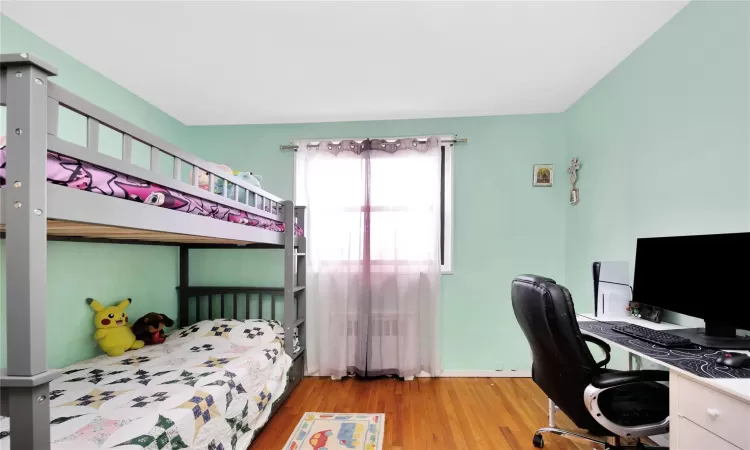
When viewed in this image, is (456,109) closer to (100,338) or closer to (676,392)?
(676,392)

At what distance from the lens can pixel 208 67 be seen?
2396 mm

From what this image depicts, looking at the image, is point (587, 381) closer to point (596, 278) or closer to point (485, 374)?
point (596, 278)

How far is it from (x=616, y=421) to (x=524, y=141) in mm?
2438

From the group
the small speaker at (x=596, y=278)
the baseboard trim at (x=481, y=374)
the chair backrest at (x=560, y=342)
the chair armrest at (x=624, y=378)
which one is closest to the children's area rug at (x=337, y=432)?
the baseboard trim at (x=481, y=374)

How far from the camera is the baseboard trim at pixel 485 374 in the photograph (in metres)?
3.23

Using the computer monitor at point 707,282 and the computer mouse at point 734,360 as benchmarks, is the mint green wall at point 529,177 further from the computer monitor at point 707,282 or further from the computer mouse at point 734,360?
the computer mouse at point 734,360

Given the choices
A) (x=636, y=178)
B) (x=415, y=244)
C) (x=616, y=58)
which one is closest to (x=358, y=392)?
(x=415, y=244)

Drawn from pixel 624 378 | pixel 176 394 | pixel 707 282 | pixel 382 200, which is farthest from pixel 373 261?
pixel 707 282

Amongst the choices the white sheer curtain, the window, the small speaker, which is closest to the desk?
the small speaker

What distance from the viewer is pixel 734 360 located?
1.22 m

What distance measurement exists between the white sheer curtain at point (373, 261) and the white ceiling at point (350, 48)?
60 cm

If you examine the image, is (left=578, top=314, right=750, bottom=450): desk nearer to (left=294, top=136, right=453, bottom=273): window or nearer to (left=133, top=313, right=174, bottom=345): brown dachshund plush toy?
(left=294, top=136, right=453, bottom=273): window

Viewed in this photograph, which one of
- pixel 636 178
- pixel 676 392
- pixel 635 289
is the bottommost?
pixel 676 392

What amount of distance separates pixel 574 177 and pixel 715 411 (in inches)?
89.8
